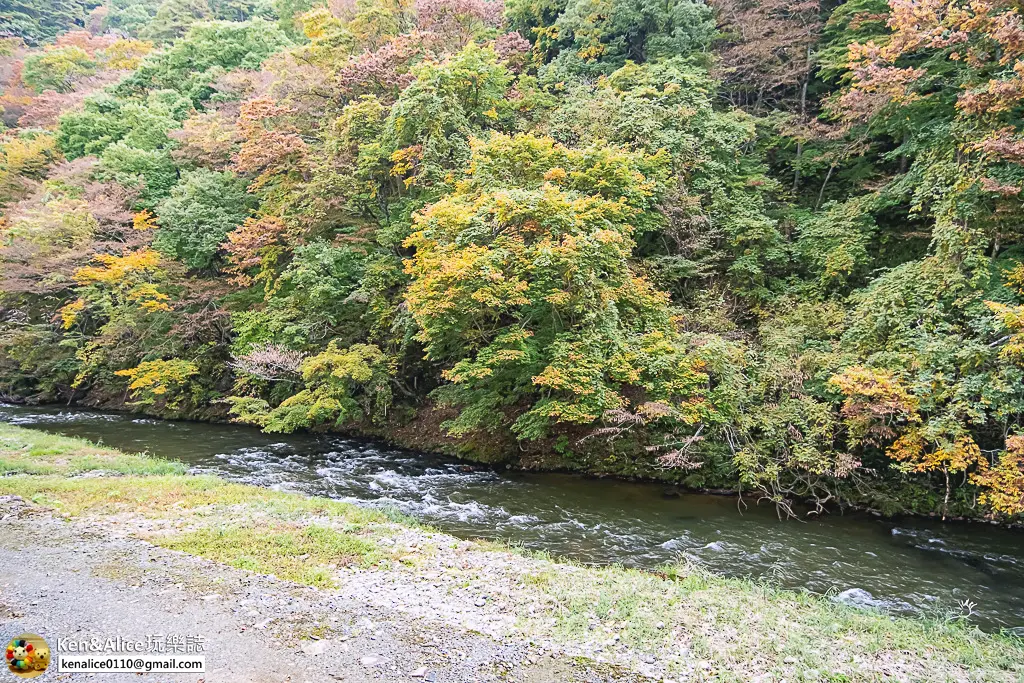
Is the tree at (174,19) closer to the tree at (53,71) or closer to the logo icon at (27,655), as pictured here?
the tree at (53,71)

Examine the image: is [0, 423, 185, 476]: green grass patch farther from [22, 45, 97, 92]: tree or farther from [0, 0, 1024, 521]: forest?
[22, 45, 97, 92]: tree

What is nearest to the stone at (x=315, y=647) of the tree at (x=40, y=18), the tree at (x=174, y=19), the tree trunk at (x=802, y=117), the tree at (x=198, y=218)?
the tree trunk at (x=802, y=117)

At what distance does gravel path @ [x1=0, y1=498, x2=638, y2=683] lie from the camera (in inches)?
177

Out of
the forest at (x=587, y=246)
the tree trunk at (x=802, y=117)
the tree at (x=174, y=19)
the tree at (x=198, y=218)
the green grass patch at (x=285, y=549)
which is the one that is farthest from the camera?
the tree at (x=174, y=19)

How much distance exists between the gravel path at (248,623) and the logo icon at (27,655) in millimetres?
140

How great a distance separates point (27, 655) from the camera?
4234 millimetres

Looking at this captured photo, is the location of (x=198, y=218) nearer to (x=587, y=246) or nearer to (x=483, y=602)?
(x=587, y=246)

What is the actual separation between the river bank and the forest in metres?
4.89

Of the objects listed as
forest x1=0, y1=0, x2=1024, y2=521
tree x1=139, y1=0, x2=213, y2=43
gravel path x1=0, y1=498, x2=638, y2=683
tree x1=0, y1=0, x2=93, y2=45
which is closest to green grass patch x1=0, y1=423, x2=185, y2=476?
forest x1=0, y1=0, x2=1024, y2=521

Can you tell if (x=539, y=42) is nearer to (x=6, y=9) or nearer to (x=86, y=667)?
(x=86, y=667)

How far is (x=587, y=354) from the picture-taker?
1250cm

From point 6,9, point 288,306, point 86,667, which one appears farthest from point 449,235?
point 6,9

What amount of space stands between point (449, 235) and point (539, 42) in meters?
13.4

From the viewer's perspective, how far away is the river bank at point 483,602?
192 inches
